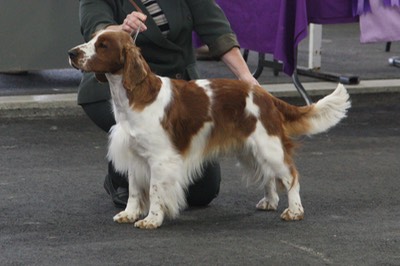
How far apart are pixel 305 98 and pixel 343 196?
2.76 meters

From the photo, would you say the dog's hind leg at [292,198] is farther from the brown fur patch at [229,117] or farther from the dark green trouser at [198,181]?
the dark green trouser at [198,181]

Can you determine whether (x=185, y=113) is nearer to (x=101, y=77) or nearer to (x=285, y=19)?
(x=101, y=77)

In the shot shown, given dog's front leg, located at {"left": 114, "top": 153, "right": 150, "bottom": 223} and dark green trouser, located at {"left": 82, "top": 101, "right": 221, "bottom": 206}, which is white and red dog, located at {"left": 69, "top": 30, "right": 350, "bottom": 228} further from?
dark green trouser, located at {"left": 82, "top": 101, "right": 221, "bottom": 206}

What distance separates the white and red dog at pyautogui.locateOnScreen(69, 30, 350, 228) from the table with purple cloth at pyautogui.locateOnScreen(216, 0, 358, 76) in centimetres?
262

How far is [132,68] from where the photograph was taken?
14.9 ft

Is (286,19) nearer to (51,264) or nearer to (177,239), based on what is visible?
(177,239)

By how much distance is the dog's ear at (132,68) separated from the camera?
14.8ft

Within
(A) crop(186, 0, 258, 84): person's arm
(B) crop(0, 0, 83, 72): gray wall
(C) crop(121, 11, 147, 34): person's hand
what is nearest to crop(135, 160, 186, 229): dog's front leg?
(C) crop(121, 11, 147, 34): person's hand

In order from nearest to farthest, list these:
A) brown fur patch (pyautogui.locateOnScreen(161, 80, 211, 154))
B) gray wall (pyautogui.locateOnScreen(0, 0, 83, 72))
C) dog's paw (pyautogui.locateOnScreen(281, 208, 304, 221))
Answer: brown fur patch (pyautogui.locateOnScreen(161, 80, 211, 154))
dog's paw (pyautogui.locateOnScreen(281, 208, 304, 221))
gray wall (pyautogui.locateOnScreen(0, 0, 83, 72))

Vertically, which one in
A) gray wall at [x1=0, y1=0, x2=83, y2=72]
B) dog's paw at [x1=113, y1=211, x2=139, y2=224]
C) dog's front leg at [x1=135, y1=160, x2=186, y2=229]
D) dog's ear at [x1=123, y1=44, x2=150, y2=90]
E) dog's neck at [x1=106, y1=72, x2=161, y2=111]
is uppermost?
dog's ear at [x1=123, y1=44, x2=150, y2=90]

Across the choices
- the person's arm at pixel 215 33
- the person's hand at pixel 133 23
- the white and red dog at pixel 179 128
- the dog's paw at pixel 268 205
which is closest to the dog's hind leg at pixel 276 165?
the white and red dog at pixel 179 128

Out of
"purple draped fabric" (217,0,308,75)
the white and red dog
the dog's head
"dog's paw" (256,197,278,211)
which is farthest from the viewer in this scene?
"purple draped fabric" (217,0,308,75)

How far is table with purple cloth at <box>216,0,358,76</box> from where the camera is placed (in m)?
7.56

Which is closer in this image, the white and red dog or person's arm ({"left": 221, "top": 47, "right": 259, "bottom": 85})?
the white and red dog
